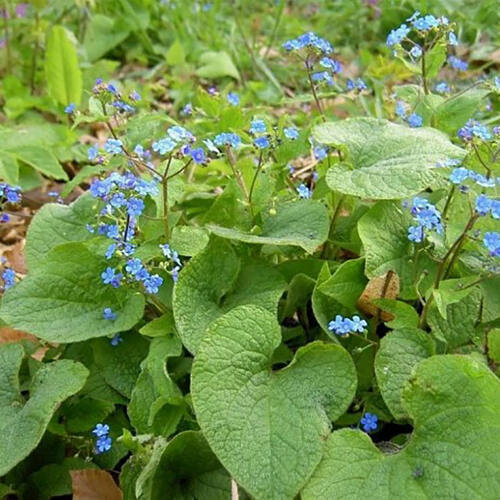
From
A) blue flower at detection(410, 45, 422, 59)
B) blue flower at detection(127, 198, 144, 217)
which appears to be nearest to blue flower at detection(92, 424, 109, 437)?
blue flower at detection(127, 198, 144, 217)

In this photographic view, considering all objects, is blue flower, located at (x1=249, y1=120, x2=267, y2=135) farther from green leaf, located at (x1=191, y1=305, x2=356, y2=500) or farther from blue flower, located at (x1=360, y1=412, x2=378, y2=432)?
blue flower, located at (x1=360, y1=412, x2=378, y2=432)

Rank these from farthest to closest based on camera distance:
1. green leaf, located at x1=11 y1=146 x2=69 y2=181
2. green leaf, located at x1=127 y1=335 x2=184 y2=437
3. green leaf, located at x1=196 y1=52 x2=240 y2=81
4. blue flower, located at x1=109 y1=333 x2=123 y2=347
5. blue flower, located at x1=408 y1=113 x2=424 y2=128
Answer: green leaf, located at x1=196 y1=52 x2=240 y2=81 < green leaf, located at x1=11 y1=146 x2=69 y2=181 < blue flower, located at x1=408 y1=113 x2=424 y2=128 < blue flower, located at x1=109 y1=333 x2=123 y2=347 < green leaf, located at x1=127 y1=335 x2=184 y2=437

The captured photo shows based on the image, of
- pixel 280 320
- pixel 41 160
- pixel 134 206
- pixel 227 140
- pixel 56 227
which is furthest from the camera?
pixel 41 160

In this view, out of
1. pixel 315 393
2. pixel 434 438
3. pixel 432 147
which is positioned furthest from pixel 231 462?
pixel 432 147

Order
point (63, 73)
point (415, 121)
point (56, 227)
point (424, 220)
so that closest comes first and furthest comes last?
1. point (424, 220)
2. point (415, 121)
3. point (56, 227)
4. point (63, 73)

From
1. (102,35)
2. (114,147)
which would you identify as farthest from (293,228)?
(102,35)

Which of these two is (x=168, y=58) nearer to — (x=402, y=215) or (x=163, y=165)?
(x=163, y=165)

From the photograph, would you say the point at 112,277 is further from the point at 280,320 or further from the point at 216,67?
the point at 216,67
